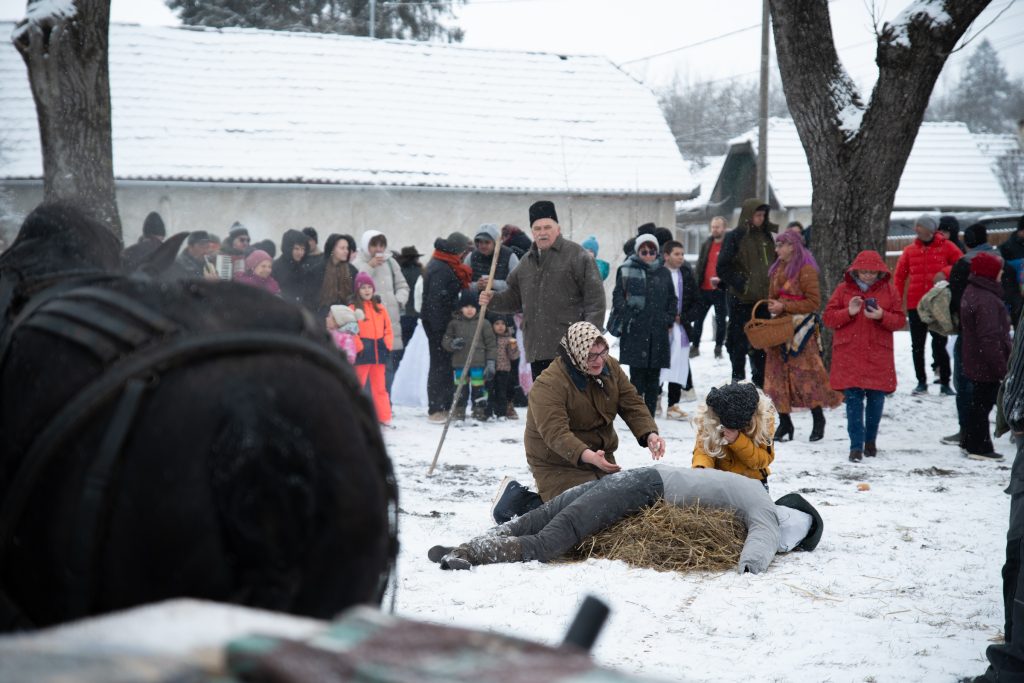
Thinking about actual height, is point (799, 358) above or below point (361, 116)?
below

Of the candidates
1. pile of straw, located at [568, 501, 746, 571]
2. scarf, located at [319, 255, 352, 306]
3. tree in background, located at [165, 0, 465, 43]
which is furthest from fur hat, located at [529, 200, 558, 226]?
tree in background, located at [165, 0, 465, 43]

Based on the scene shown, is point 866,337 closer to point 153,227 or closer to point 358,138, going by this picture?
point 153,227

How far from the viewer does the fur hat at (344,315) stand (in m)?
9.73

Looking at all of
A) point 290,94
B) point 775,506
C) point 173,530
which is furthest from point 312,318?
point 290,94

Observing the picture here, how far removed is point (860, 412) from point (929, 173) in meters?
23.6

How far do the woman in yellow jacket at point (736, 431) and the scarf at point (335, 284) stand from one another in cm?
487

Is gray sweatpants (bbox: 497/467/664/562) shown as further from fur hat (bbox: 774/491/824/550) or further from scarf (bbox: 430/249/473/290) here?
scarf (bbox: 430/249/473/290)

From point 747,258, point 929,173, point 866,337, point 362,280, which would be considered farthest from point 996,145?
point 362,280

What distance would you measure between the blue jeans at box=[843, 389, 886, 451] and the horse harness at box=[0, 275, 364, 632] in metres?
7.77

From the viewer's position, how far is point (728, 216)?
3347 centimetres

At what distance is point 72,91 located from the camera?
7633 mm

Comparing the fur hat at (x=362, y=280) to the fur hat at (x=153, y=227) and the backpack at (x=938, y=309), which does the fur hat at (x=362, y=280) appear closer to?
the fur hat at (x=153, y=227)

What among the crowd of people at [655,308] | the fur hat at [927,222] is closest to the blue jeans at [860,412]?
the crowd of people at [655,308]

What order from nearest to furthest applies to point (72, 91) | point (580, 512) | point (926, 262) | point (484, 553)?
point (484, 553), point (580, 512), point (72, 91), point (926, 262)
